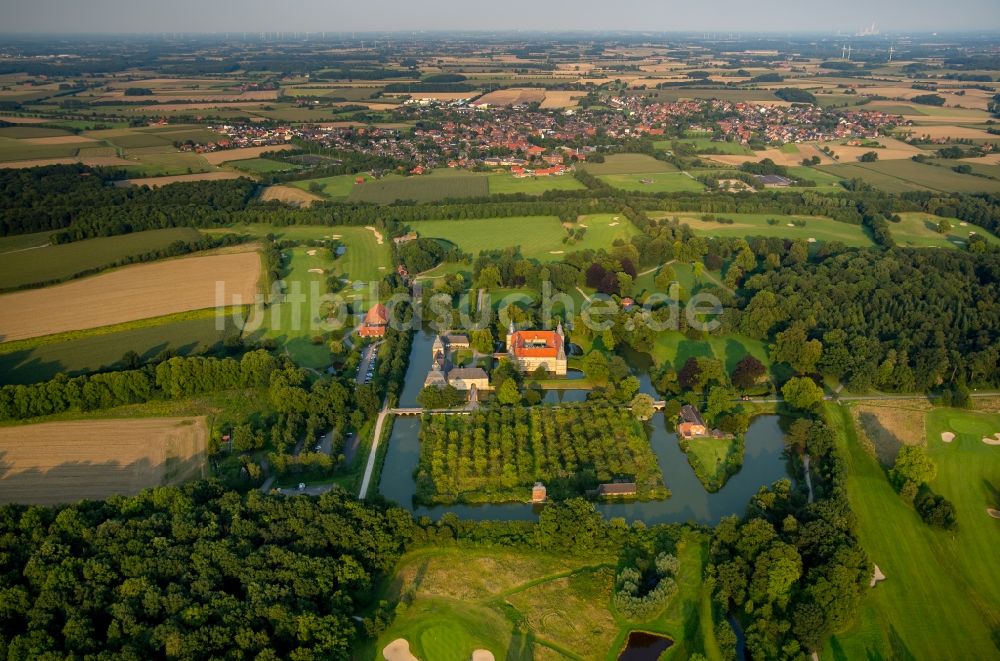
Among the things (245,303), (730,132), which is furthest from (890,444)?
(730,132)

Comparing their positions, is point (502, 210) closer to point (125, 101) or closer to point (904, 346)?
point (904, 346)

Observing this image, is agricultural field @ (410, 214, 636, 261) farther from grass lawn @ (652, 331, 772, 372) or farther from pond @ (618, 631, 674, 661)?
pond @ (618, 631, 674, 661)

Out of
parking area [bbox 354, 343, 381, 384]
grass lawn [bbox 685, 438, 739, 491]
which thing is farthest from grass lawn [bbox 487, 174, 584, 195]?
grass lawn [bbox 685, 438, 739, 491]

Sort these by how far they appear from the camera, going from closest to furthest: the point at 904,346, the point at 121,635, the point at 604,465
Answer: the point at 121,635 → the point at 604,465 → the point at 904,346

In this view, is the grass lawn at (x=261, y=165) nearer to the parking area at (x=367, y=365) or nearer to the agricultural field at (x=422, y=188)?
the agricultural field at (x=422, y=188)

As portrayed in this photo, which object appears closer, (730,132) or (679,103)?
(730,132)

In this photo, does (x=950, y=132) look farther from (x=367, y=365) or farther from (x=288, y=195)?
(x=367, y=365)

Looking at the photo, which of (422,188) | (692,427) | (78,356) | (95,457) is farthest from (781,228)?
(78,356)

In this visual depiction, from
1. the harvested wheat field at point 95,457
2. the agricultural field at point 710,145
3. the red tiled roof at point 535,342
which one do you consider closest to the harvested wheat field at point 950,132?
the agricultural field at point 710,145
